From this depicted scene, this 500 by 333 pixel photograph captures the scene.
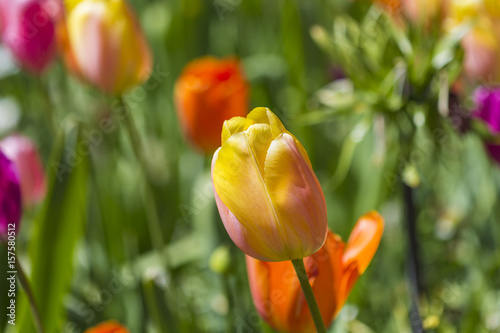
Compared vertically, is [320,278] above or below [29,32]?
below

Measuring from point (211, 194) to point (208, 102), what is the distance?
5.8 inches

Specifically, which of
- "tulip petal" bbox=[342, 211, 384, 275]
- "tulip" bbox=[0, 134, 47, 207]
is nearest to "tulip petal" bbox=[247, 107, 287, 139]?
"tulip petal" bbox=[342, 211, 384, 275]

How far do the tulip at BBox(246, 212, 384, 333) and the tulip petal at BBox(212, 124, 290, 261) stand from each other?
0.08 meters

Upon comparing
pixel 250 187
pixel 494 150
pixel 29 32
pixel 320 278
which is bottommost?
pixel 494 150

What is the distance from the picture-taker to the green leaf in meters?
0.67

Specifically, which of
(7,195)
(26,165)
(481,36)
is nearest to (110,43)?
(26,165)

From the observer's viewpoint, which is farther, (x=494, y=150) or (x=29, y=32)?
(x=29, y=32)

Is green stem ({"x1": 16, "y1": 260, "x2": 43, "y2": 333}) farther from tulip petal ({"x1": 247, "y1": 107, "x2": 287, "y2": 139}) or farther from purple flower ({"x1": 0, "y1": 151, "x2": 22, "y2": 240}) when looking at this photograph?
tulip petal ({"x1": 247, "y1": 107, "x2": 287, "y2": 139})

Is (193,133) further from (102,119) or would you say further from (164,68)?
(164,68)

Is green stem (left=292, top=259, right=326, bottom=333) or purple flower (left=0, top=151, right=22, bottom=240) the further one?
purple flower (left=0, top=151, right=22, bottom=240)

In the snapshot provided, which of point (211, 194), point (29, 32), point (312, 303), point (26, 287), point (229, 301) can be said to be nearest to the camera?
point (312, 303)

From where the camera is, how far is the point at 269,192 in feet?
1.38

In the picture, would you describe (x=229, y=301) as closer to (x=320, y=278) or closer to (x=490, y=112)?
(x=320, y=278)

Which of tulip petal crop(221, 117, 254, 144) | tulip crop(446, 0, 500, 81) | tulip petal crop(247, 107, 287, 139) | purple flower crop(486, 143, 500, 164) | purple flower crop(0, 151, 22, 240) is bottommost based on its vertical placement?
purple flower crop(486, 143, 500, 164)
